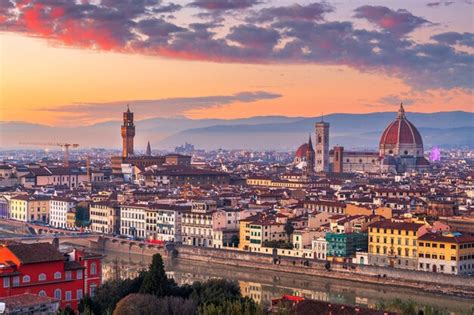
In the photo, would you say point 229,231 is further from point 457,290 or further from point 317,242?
point 457,290

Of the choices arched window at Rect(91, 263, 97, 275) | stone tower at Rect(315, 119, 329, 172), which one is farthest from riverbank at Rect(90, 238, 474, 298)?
stone tower at Rect(315, 119, 329, 172)

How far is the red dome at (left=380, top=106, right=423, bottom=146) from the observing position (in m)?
90.5

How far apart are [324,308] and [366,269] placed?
11780mm

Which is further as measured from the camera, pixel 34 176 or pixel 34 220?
pixel 34 176

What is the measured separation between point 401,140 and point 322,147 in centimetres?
828

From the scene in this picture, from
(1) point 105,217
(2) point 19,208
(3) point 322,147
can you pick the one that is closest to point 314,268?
(1) point 105,217

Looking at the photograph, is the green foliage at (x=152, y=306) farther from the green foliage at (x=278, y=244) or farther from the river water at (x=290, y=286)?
the green foliage at (x=278, y=244)

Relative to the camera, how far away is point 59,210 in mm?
46250

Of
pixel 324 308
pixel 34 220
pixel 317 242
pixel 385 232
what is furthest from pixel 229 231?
pixel 324 308

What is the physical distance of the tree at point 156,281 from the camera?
1870cm

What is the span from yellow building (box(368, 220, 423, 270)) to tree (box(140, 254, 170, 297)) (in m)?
11.7

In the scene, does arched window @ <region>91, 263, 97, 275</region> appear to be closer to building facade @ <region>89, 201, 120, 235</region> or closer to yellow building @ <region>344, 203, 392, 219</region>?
yellow building @ <region>344, 203, 392, 219</region>

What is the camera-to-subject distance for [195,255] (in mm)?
34062

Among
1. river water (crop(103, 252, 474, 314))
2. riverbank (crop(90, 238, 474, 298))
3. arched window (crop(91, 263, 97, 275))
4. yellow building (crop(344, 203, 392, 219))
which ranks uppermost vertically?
yellow building (crop(344, 203, 392, 219))
